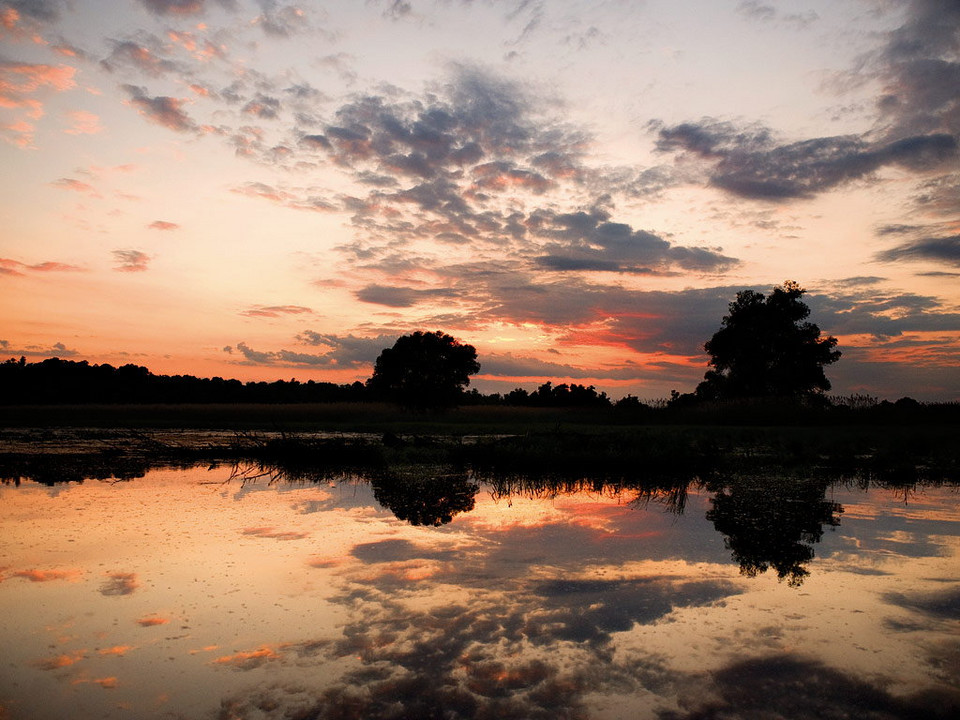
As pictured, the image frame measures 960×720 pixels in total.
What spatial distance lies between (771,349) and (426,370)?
32181mm

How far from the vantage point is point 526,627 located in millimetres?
4738

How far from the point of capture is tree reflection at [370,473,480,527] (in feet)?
30.1

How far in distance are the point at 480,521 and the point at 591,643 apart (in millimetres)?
4466

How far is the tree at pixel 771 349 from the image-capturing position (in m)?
52.3

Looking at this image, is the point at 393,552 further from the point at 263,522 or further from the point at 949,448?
the point at 949,448

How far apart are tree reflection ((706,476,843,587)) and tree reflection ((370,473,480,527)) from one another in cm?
388

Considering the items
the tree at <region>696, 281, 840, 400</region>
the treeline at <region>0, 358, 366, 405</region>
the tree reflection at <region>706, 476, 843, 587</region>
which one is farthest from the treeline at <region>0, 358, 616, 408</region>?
the tree reflection at <region>706, 476, 843, 587</region>

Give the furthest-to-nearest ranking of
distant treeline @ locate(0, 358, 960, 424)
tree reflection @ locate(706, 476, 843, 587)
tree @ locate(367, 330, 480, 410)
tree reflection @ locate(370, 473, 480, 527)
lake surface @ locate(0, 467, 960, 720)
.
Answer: tree @ locate(367, 330, 480, 410)
distant treeline @ locate(0, 358, 960, 424)
tree reflection @ locate(370, 473, 480, 527)
tree reflection @ locate(706, 476, 843, 587)
lake surface @ locate(0, 467, 960, 720)

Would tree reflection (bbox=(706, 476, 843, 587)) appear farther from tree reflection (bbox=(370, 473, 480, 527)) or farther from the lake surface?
tree reflection (bbox=(370, 473, 480, 527))

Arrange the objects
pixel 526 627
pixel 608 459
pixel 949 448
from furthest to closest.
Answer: pixel 949 448 → pixel 608 459 → pixel 526 627

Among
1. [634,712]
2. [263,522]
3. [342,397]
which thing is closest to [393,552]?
[263,522]

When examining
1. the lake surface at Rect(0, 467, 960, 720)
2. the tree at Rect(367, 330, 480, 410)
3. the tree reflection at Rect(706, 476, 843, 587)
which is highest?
the tree at Rect(367, 330, 480, 410)

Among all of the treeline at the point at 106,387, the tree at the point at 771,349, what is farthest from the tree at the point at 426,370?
the tree at the point at 771,349

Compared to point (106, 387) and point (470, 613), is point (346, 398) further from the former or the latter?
point (470, 613)
